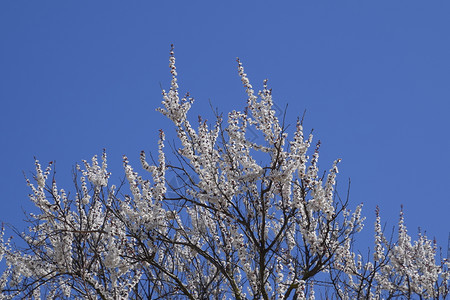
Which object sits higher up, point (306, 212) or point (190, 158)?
point (190, 158)

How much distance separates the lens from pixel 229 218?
6668 mm

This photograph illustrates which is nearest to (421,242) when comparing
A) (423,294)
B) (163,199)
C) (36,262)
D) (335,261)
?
(423,294)

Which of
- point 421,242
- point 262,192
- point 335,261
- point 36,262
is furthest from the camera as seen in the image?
point 421,242

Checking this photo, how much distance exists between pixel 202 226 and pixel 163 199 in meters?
1.67

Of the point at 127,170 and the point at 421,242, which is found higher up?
the point at 421,242

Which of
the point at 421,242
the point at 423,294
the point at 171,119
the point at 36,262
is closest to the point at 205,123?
the point at 171,119

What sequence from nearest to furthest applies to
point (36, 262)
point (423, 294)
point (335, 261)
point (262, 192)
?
point (262, 192), point (335, 261), point (36, 262), point (423, 294)

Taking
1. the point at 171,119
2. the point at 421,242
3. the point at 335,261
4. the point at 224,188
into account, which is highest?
the point at 421,242

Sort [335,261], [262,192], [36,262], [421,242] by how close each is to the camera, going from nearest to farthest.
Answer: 1. [262,192]
2. [335,261]
3. [36,262]
4. [421,242]

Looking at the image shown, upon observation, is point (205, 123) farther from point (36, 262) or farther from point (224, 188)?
point (36, 262)

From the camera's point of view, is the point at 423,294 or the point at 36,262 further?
the point at 423,294

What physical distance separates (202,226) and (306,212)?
6.69ft

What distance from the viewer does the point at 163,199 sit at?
259 inches

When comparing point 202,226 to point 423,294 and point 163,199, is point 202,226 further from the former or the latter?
point 423,294
